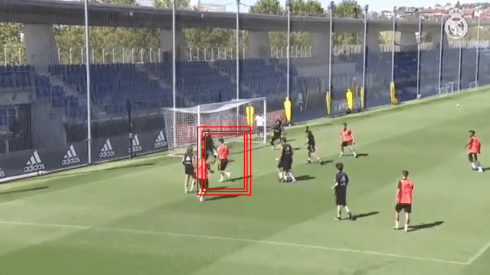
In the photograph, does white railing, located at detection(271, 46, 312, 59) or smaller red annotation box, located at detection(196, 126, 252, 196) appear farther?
white railing, located at detection(271, 46, 312, 59)

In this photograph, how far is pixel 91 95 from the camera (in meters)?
37.6

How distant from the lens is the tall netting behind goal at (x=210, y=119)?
1543 inches

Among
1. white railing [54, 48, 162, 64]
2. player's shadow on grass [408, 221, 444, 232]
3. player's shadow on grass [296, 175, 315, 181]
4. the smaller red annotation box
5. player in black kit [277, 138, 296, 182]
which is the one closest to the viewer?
player's shadow on grass [408, 221, 444, 232]

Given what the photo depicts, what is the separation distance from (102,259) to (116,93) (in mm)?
22617

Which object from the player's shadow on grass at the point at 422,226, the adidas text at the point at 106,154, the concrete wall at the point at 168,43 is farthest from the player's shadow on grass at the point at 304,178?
the concrete wall at the point at 168,43

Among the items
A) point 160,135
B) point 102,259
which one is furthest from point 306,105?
point 102,259

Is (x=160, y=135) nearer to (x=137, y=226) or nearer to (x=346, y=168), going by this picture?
(x=346, y=168)

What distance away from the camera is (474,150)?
28812 millimetres

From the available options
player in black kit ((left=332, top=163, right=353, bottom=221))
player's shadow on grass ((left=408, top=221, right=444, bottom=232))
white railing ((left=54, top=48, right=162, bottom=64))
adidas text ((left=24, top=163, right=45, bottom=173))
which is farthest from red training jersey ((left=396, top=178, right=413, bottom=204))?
white railing ((left=54, top=48, right=162, bottom=64))

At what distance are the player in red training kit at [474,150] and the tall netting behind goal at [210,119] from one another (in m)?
13.5

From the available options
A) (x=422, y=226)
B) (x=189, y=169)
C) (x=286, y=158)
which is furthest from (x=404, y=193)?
(x=189, y=169)

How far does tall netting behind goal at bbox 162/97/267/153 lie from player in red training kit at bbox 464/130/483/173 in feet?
44.1

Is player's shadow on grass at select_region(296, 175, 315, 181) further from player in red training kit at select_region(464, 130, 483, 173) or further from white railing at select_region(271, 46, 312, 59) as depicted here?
white railing at select_region(271, 46, 312, 59)

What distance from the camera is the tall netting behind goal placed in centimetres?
3919
